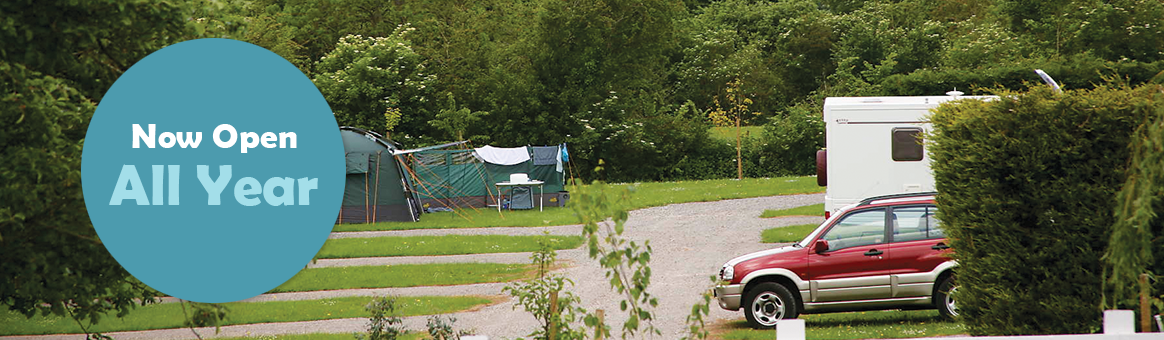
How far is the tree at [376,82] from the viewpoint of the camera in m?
35.2

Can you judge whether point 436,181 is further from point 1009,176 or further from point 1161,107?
point 1161,107

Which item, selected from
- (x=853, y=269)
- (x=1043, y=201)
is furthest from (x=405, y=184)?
(x=1043, y=201)

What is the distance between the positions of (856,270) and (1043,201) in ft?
13.3

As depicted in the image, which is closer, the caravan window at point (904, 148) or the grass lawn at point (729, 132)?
the caravan window at point (904, 148)

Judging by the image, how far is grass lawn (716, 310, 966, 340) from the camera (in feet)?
36.4

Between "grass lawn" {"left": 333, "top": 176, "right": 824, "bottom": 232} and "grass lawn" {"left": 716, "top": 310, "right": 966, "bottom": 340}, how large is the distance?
767 cm

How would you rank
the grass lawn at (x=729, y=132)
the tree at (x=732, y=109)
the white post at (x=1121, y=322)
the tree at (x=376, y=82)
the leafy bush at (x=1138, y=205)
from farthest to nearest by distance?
the tree at (x=732, y=109), the grass lawn at (x=729, y=132), the tree at (x=376, y=82), the leafy bush at (x=1138, y=205), the white post at (x=1121, y=322)

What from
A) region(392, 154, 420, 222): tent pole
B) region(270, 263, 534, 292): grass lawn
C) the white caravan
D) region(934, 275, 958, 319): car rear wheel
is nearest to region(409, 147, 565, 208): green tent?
region(392, 154, 420, 222): tent pole

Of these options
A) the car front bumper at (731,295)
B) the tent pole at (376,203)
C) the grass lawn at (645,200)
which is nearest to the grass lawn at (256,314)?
the car front bumper at (731,295)

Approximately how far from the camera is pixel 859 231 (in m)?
11.7

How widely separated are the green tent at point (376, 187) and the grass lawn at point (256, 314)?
10.3m

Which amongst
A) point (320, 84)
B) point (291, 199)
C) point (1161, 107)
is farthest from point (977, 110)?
point (320, 84)

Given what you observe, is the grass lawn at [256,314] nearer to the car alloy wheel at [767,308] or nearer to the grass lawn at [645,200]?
the car alloy wheel at [767,308]

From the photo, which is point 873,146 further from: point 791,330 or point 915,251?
point 791,330
